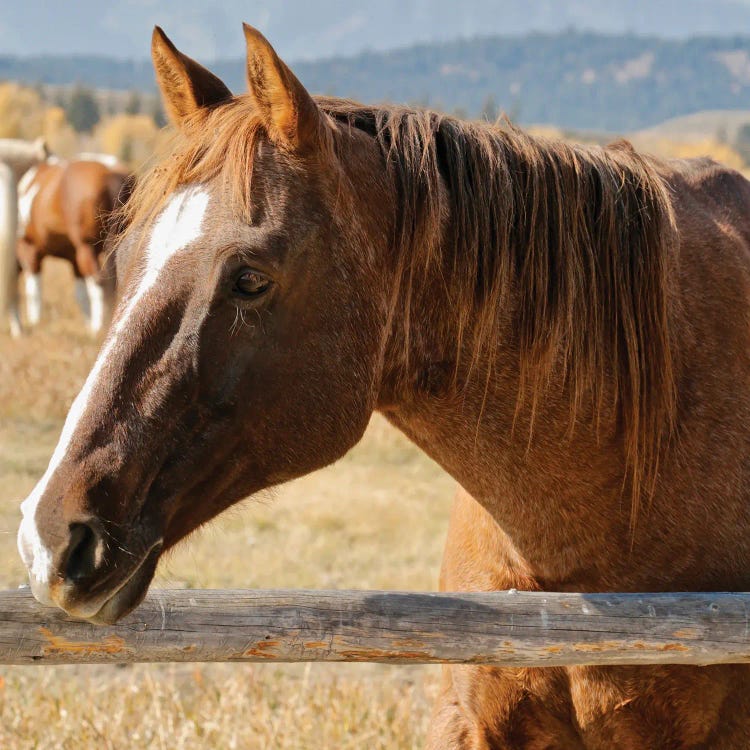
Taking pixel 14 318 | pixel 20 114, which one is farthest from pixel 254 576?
pixel 20 114

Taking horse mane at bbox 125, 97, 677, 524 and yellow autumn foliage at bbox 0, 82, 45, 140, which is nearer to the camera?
horse mane at bbox 125, 97, 677, 524

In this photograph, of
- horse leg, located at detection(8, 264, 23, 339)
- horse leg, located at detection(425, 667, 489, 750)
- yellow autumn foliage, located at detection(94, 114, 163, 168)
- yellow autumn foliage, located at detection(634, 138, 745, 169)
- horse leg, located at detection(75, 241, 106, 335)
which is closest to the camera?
horse leg, located at detection(425, 667, 489, 750)

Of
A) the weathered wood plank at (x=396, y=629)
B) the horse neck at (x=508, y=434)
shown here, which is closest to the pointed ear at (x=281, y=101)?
the horse neck at (x=508, y=434)

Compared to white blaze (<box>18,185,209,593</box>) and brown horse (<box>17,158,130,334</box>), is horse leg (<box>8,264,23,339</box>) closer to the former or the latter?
brown horse (<box>17,158,130,334</box>)

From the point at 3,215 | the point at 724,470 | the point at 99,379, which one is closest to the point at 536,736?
the point at 724,470

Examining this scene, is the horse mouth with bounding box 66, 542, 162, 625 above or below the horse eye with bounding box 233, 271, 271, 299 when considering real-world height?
below

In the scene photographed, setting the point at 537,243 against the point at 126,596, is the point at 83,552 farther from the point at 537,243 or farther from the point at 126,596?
the point at 537,243

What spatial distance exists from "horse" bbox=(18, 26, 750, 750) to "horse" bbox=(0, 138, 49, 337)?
11.1 meters

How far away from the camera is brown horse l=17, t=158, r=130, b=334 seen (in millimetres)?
13125

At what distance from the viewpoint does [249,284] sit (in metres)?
1.79

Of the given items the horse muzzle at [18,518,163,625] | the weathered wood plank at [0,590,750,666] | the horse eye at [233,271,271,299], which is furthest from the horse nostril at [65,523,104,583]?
the horse eye at [233,271,271,299]

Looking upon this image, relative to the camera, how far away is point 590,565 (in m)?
Result: 2.23

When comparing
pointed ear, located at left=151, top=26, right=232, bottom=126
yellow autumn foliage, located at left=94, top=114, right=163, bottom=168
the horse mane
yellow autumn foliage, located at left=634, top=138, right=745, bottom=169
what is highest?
pointed ear, located at left=151, top=26, right=232, bottom=126

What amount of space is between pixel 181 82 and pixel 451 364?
0.83 metres
